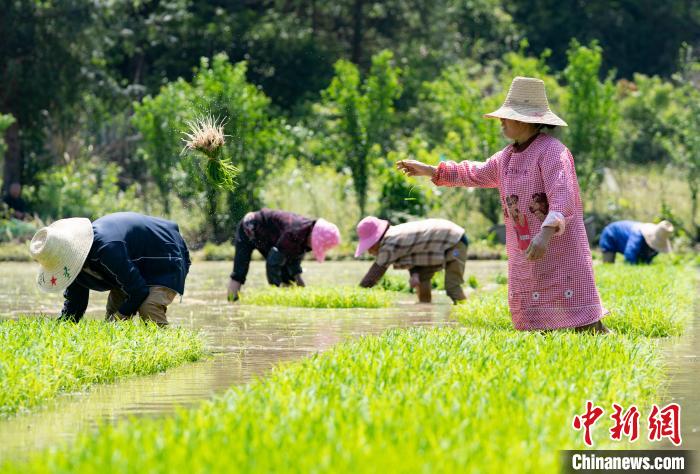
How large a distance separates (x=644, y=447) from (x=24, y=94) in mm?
27225

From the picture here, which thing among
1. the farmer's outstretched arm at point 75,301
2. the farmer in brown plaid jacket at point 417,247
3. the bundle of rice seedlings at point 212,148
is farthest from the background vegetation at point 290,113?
the farmer's outstretched arm at point 75,301

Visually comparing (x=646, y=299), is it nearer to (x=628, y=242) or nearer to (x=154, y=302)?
(x=154, y=302)

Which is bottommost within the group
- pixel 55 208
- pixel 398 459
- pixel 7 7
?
pixel 55 208

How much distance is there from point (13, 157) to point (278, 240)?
1852 cm

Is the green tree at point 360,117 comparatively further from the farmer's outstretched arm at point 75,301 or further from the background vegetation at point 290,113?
the farmer's outstretched arm at point 75,301

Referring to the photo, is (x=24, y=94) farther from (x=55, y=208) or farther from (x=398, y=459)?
(x=398, y=459)

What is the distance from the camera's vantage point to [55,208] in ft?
91.9

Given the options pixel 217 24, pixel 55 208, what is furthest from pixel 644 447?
pixel 217 24

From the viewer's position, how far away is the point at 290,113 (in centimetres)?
4106

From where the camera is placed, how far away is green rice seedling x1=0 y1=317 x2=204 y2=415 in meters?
6.83

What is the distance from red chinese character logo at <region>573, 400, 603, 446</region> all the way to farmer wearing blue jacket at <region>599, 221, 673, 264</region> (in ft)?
43.9

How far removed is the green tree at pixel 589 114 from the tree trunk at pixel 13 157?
523 inches

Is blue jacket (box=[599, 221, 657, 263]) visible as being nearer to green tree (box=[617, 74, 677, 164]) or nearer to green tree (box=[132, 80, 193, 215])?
green tree (box=[132, 80, 193, 215])

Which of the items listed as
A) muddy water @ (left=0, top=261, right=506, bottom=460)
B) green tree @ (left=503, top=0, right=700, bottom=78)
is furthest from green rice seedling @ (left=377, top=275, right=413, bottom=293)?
green tree @ (left=503, top=0, right=700, bottom=78)
